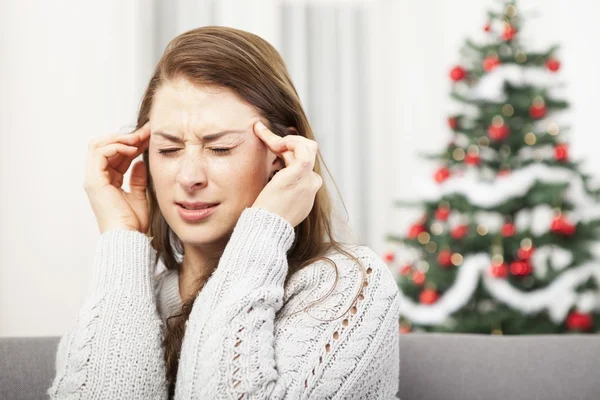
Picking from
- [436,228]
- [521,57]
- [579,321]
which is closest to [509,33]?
[521,57]

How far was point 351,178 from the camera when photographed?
14.7 ft

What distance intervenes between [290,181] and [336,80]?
3.22m

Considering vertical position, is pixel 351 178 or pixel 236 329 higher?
pixel 236 329

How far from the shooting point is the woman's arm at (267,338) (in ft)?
3.76

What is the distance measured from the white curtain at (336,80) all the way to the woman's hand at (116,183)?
2617 mm

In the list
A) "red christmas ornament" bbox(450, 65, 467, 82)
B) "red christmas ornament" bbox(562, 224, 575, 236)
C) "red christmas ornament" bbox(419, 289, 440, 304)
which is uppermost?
"red christmas ornament" bbox(450, 65, 467, 82)

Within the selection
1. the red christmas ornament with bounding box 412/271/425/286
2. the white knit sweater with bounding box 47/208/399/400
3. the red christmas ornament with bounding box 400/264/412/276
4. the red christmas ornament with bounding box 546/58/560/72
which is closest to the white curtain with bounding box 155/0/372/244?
the red christmas ornament with bounding box 400/264/412/276

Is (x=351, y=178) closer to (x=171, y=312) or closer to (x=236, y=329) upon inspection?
(x=171, y=312)

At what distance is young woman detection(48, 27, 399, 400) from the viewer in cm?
118

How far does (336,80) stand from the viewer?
4.44m

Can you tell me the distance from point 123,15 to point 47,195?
97 centimetres

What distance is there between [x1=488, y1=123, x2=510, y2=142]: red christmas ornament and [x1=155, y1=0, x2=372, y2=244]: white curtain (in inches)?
50.9

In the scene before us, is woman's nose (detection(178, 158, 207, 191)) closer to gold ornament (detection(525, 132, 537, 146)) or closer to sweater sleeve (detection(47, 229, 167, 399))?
sweater sleeve (detection(47, 229, 167, 399))

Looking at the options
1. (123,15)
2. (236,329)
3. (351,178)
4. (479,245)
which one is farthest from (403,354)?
(351,178)
